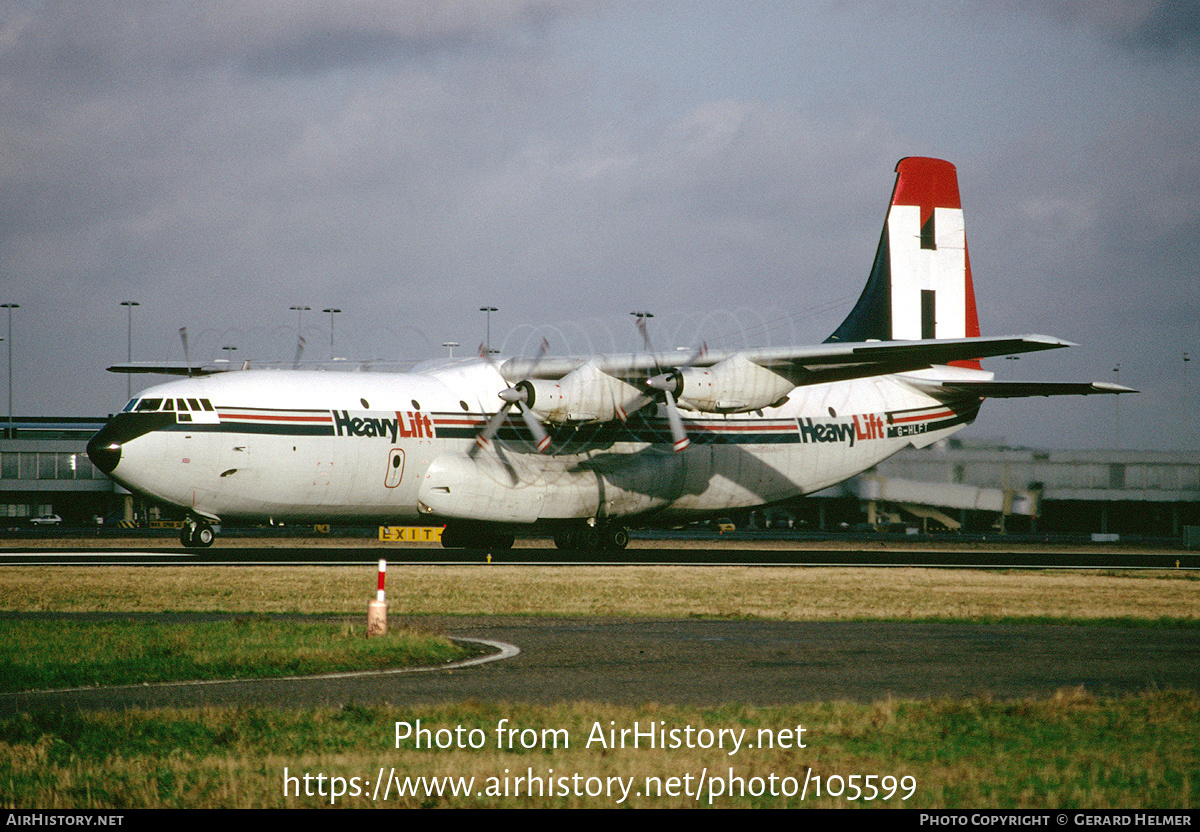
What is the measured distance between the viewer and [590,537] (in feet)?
121

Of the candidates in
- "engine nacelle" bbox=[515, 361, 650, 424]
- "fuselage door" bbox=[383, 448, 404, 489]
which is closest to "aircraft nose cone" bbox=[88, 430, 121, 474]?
"fuselage door" bbox=[383, 448, 404, 489]

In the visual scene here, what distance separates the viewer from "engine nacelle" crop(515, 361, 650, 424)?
33250mm

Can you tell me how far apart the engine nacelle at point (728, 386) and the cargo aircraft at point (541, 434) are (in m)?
0.05

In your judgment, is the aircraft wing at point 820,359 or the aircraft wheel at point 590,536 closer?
the aircraft wing at point 820,359

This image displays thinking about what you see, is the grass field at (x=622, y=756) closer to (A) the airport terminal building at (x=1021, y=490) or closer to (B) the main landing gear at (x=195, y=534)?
(B) the main landing gear at (x=195, y=534)

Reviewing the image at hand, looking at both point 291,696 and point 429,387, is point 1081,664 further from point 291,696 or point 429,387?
point 429,387

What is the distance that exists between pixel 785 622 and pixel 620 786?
10905 millimetres

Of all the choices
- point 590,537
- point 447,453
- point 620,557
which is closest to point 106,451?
point 447,453

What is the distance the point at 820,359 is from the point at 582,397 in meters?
→ 6.60

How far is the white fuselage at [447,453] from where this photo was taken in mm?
31234

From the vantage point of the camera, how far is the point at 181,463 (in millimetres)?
30656

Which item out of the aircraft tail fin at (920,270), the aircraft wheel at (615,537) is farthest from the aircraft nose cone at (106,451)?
the aircraft tail fin at (920,270)

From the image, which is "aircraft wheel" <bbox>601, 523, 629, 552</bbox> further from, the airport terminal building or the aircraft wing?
the airport terminal building
